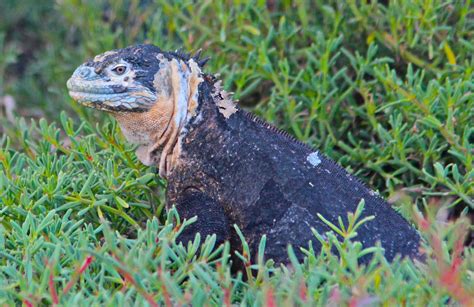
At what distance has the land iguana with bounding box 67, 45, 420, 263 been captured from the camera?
3.74m

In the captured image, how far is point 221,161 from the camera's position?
390cm

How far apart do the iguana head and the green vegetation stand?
0.24 m

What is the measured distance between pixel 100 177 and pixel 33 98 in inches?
126

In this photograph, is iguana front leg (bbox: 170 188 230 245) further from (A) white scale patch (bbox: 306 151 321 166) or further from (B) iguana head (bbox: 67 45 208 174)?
(A) white scale patch (bbox: 306 151 321 166)

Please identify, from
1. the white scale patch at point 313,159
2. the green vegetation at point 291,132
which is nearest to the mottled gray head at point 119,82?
the green vegetation at point 291,132

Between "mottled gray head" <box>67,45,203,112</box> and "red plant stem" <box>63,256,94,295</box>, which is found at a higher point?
"mottled gray head" <box>67,45,203,112</box>

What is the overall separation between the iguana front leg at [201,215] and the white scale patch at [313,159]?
1.54 feet

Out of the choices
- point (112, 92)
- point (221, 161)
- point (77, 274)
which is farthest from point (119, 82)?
point (77, 274)

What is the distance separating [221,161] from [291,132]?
1.25 m

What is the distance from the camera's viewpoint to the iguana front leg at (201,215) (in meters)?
3.76

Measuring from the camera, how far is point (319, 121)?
197 inches

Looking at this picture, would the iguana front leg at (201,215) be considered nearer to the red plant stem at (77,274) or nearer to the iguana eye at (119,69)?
the iguana eye at (119,69)

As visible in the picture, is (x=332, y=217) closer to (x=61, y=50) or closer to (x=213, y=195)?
(x=213, y=195)

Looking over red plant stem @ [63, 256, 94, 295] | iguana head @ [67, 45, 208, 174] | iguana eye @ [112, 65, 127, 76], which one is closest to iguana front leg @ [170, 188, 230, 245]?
iguana head @ [67, 45, 208, 174]
